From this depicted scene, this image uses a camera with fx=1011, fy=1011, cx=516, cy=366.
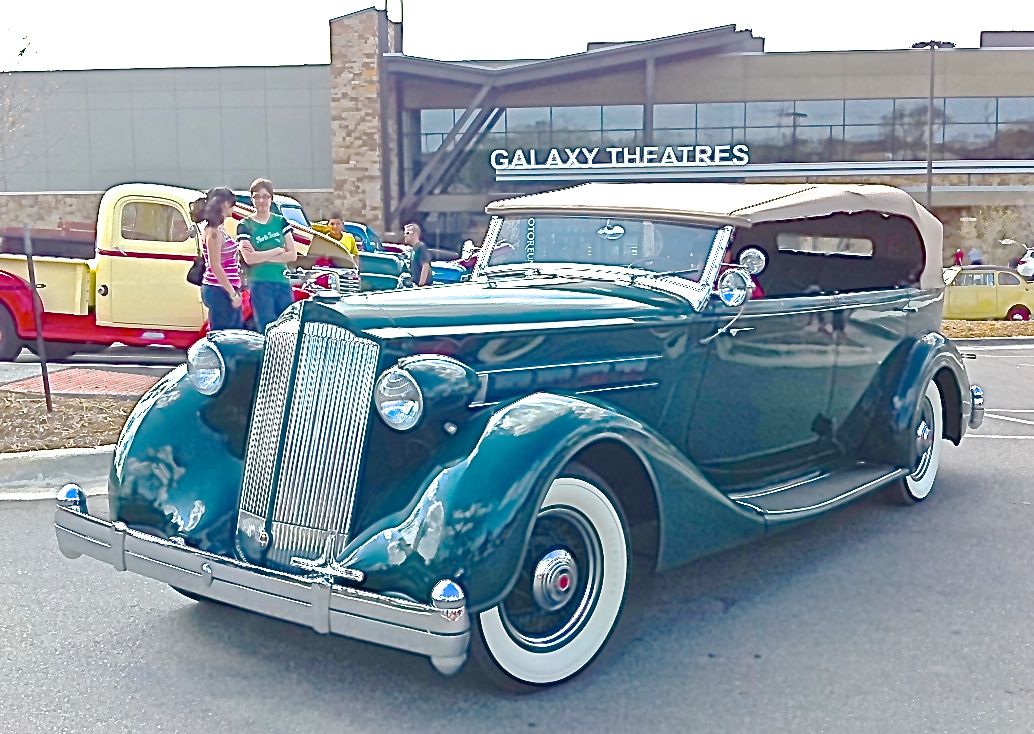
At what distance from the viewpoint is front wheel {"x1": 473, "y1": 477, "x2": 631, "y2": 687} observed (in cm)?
315

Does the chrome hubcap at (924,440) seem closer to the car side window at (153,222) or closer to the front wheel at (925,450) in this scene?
the front wheel at (925,450)

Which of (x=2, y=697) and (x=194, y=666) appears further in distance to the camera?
(x=194, y=666)

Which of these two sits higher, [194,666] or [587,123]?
[587,123]

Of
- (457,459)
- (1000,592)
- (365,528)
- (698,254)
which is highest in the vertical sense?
(698,254)

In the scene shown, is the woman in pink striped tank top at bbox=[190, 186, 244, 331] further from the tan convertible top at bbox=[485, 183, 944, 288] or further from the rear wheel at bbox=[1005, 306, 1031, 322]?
the rear wheel at bbox=[1005, 306, 1031, 322]

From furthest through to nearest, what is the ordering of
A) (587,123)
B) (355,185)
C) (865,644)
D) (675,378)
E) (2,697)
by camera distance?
(587,123) → (355,185) → (675,378) → (865,644) → (2,697)

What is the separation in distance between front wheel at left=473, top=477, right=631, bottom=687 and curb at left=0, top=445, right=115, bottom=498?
11.1ft

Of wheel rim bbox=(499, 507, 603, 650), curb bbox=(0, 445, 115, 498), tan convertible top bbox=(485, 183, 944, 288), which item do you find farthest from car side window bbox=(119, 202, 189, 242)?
wheel rim bbox=(499, 507, 603, 650)

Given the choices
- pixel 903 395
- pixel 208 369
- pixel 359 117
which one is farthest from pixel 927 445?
pixel 359 117

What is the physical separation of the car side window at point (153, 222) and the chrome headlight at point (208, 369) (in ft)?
21.7

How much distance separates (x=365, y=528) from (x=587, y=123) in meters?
31.9

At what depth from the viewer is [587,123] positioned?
111 feet

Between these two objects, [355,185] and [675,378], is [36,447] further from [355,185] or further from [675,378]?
[355,185]

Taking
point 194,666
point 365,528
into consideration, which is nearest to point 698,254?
point 365,528
